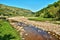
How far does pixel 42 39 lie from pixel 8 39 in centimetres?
549

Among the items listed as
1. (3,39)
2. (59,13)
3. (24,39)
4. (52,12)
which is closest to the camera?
(3,39)

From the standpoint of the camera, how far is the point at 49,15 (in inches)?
4094

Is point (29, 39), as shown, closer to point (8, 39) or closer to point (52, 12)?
point (8, 39)

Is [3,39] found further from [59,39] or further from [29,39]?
[59,39]

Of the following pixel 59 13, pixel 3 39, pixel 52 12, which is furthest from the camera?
pixel 52 12

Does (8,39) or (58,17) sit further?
(58,17)

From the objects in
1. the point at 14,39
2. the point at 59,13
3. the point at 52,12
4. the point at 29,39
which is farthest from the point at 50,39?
the point at 52,12

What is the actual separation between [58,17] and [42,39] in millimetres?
55745

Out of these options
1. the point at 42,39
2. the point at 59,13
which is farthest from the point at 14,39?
the point at 59,13

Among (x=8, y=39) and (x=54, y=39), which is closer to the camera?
(x=8, y=39)

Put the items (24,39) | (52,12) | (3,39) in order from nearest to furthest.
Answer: (3,39)
(24,39)
(52,12)

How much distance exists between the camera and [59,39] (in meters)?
28.2

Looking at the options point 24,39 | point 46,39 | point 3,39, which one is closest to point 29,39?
point 24,39

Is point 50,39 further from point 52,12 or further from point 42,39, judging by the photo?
point 52,12
